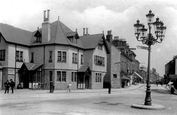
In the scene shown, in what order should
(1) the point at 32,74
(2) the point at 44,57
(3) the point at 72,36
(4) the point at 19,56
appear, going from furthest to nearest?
(3) the point at 72,36 → (2) the point at 44,57 → (4) the point at 19,56 → (1) the point at 32,74

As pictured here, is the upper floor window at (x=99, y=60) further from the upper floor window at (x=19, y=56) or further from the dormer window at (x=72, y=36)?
the upper floor window at (x=19, y=56)

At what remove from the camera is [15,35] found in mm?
36188

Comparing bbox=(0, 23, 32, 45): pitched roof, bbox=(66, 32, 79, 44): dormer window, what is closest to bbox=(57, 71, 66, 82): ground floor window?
bbox=(66, 32, 79, 44): dormer window

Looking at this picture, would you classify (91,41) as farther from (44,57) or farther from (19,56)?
(19,56)

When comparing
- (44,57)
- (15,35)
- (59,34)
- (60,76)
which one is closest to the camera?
(60,76)

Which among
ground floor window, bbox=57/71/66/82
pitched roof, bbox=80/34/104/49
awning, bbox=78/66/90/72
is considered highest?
pitched roof, bbox=80/34/104/49

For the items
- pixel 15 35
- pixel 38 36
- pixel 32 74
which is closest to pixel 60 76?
pixel 32 74

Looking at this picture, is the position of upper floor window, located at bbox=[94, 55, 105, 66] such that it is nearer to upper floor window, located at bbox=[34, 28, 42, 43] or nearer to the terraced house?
the terraced house

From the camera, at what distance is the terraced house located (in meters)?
34.0

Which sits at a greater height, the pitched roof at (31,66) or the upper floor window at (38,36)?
the upper floor window at (38,36)

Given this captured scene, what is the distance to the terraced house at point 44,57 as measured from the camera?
112ft

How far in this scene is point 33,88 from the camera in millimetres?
33812

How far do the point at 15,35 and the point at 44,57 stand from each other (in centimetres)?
600

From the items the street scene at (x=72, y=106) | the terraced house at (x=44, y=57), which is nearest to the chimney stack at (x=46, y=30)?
the terraced house at (x=44, y=57)
